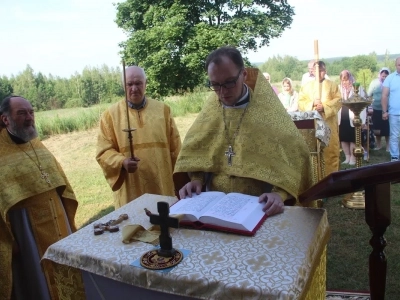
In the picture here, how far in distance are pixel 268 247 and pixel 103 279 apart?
0.74 m

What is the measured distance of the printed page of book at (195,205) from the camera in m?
1.89

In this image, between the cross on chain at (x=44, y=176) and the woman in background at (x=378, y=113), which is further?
the woman in background at (x=378, y=113)

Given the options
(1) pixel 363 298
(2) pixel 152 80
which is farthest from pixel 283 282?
(2) pixel 152 80

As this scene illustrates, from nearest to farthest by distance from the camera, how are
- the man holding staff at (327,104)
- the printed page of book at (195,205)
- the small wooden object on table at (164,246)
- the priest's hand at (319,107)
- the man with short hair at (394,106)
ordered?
the small wooden object on table at (164,246), the printed page of book at (195,205), the priest's hand at (319,107), the man holding staff at (327,104), the man with short hair at (394,106)

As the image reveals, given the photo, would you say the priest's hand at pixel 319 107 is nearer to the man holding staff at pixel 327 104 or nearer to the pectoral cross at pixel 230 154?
the man holding staff at pixel 327 104

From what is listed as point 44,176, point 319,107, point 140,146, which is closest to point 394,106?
point 319,107

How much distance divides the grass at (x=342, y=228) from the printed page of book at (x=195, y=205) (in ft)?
6.38

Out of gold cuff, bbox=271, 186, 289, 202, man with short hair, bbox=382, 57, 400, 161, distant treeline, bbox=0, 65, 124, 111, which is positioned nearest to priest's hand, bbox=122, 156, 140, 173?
gold cuff, bbox=271, 186, 289, 202

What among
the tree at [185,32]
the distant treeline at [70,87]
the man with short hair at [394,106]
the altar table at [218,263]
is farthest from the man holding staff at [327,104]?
the tree at [185,32]

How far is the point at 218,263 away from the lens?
1558mm

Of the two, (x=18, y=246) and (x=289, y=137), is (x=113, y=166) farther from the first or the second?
(x=289, y=137)

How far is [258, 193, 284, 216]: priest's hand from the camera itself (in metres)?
1.98

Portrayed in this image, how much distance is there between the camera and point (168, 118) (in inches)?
160

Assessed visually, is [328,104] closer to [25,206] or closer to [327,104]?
[327,104]
